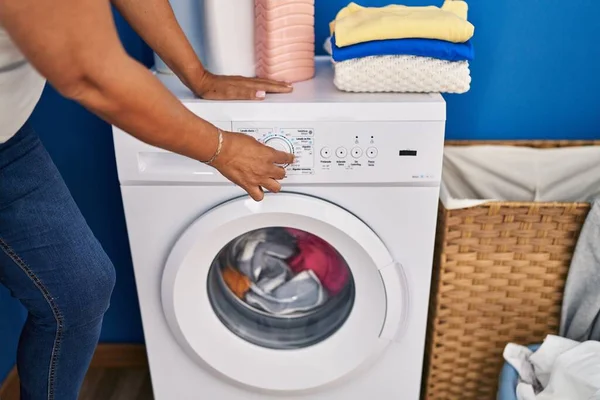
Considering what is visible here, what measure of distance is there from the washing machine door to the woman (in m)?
0.18

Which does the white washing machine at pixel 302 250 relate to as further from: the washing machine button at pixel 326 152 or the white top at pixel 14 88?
the white top at pixel 14 88

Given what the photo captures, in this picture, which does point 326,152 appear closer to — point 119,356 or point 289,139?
point 289,139

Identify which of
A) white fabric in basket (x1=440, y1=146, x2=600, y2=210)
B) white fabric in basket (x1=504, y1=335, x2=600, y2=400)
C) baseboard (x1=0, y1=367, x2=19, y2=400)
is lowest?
baseboard (x1=0, y1=367, x2=19, y2=400)

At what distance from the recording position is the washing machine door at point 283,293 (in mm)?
1167

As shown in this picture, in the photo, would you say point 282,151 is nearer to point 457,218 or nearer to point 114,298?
point 457,218

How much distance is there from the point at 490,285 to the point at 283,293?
1.48 feet

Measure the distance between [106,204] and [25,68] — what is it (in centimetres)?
75

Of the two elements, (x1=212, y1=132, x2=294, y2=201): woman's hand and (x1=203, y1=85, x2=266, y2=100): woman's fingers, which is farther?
(x1=203, y1=85, x2=266, y2=100): woman's fingers

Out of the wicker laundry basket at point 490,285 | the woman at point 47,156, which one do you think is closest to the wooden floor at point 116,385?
the woman at point 47,156

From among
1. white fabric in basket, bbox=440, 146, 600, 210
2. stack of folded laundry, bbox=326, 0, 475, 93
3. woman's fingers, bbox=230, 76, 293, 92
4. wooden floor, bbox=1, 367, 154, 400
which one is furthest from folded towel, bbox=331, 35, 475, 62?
wooden floor, bbox=1, 367, 154, 400

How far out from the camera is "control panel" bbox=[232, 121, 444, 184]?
111cm

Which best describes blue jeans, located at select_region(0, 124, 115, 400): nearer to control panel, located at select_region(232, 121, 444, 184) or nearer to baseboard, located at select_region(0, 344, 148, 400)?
control panel, located at select_region(232, 121, 444, 184)

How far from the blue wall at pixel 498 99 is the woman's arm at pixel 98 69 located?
0.76m

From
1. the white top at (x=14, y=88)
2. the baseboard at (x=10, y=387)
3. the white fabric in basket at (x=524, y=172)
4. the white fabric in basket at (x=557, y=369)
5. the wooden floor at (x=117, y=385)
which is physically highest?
the white top at (x=14, y=88)
